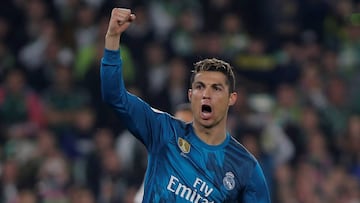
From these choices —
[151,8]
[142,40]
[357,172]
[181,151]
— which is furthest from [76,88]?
[181,151]

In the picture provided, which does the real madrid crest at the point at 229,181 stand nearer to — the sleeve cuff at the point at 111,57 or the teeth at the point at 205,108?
the teeth at the point at 205,108

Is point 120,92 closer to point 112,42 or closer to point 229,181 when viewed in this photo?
point 112,42

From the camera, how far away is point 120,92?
5637 millimetres

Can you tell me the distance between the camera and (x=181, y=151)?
19.8 feet

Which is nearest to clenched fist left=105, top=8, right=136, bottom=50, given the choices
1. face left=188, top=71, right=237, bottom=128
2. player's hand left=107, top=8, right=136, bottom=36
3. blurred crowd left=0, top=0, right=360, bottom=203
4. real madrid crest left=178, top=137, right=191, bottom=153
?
player's hand left=107, top=8, right=136, bottom=36

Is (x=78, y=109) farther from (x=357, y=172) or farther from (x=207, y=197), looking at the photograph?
(x=207, y=197)

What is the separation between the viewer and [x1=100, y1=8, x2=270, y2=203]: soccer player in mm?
5891

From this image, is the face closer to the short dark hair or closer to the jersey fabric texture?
the short dark hair

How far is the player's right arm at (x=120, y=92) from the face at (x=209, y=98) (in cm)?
24

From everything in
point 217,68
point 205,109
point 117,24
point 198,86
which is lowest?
point 205,109

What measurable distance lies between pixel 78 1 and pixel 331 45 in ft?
12.3

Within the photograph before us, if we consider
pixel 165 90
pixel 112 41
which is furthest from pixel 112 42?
pixel 165 90

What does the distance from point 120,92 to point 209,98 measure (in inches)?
22.2

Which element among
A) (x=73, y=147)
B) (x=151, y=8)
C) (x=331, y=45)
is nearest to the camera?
(x=73, y=147)
